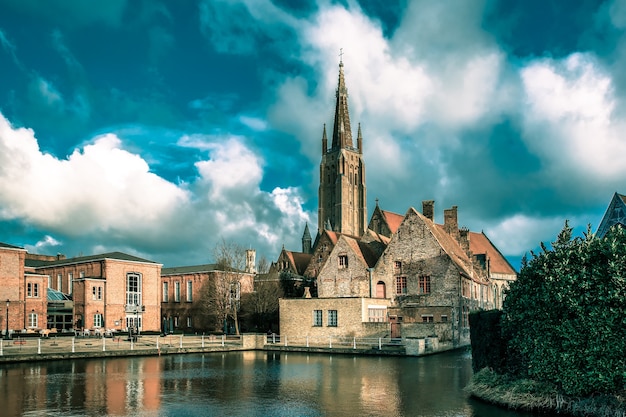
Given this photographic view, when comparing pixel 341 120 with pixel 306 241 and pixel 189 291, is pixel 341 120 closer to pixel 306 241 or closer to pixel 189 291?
pixel 306 241

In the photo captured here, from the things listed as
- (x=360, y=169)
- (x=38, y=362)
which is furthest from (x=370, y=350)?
(x=360, y=169)

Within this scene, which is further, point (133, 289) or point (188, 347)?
point (133, 289)

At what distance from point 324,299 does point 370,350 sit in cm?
687

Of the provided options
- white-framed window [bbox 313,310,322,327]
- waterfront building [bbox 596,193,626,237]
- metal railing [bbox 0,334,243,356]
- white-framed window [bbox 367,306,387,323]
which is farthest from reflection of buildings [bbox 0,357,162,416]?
waterfront building [bbox 596,193,626,237]

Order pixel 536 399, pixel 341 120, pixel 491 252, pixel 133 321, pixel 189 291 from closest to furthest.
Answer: pixel 536 399 → pixel 133 321 → pixel 189 291 → pixel 491 252 → pixel 341 120

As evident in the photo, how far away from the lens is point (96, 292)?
5284 cm

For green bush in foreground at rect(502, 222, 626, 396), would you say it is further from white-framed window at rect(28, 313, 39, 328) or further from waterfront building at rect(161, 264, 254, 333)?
white-framed window at rect(28, 313, 39, 328)

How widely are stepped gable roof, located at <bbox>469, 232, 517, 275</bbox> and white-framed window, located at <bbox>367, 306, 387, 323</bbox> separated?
2822cm

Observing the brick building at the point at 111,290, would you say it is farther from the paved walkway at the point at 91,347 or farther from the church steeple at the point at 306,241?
the church steeple at the point at 306,241

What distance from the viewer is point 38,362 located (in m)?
30.5

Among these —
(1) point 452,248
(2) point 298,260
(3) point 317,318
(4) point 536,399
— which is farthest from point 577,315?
(2) point 298,260

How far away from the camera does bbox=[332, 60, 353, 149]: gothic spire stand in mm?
115438

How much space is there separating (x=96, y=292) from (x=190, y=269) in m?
13.5

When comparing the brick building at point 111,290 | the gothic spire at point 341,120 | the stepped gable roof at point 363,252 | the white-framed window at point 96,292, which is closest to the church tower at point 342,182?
the gothic spire at point 341,120
